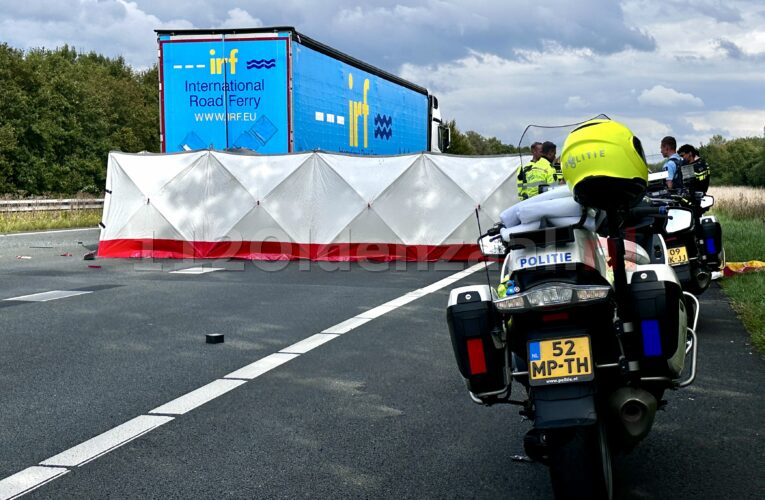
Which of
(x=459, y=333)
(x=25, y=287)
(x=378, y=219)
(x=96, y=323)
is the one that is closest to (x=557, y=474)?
(x=459, y=333)

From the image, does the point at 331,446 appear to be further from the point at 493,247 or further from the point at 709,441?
the point at 709,441

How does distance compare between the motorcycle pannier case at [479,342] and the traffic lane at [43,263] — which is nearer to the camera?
the motorcycle pannier case at [479,342]

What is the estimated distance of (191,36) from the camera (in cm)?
1794

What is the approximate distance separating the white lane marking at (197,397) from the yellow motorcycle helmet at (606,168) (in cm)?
289

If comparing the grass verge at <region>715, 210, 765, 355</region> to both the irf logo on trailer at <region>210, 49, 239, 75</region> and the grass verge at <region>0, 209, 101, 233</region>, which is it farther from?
the grass verge at <region>0, 209, 101, 233</region>

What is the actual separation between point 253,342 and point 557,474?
16.2ft

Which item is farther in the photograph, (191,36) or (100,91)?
(100,91)

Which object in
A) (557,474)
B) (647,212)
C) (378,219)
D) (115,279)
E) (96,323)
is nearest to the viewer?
(557,474)

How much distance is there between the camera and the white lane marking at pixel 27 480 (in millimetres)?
4141

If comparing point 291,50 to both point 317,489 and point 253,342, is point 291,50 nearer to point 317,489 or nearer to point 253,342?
point 253,342

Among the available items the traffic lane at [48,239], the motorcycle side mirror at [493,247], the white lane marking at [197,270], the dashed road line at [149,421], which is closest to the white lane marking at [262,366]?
the dashed road line at [149,421]

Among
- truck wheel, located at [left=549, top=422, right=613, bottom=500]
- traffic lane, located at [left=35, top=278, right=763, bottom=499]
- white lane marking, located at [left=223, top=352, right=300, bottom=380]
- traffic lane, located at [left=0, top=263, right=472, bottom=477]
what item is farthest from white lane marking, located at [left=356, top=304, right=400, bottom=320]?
truck wheel, located at [left=549, top=422, right=613, bottom=500]

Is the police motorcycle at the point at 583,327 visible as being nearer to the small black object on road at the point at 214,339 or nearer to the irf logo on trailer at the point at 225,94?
the small black object on road at the point at 214,339

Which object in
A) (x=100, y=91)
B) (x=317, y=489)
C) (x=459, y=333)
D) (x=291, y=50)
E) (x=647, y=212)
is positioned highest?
(x=100, y=91)
